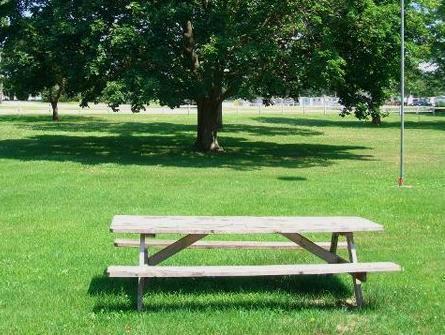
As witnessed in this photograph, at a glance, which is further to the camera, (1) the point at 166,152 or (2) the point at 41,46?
(1) the point at 166,152

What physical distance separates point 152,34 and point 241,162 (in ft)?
14.8

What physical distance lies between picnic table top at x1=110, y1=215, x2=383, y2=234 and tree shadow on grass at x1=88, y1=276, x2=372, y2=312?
62 cm

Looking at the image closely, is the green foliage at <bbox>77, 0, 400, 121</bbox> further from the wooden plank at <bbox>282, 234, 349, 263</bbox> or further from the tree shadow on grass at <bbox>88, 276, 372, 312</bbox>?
the wooden plank at <bbox>282, 234, 349, 263</bbox>

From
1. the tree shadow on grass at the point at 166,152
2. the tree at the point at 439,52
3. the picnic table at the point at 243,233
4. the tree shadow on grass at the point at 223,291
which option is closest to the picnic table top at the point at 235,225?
the picnic table at the point at 243,233

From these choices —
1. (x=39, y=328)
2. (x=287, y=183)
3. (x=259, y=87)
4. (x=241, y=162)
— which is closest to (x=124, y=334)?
(x=39, y=328)

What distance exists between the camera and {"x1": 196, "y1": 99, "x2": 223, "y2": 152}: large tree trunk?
22078 millimetres

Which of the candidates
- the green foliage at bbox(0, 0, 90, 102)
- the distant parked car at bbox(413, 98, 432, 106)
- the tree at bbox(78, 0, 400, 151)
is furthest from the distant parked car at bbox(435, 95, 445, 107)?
the green foliage at bbox(0, 0, 90, 102)

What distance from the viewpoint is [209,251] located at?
7.31 metres

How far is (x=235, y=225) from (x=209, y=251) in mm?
1884

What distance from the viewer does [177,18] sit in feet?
61.6

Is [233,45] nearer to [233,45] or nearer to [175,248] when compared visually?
[233,45]

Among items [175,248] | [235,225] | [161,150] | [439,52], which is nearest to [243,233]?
[235,225]

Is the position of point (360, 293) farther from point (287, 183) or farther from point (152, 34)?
point (152, 34)

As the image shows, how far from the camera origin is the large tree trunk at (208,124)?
22.1 meters
